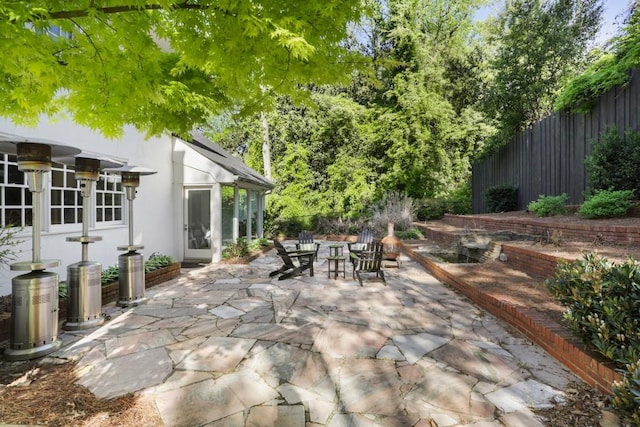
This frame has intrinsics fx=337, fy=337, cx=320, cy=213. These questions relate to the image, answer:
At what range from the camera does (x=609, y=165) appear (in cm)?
795

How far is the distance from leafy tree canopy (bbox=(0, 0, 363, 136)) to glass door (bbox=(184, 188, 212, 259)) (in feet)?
A: 21.2

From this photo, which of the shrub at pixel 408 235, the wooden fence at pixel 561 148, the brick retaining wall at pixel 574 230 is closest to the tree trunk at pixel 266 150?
the shrub at pixel 408 235

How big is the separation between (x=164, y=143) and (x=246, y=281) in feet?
16.9

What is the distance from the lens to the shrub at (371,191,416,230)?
Result: 15.2 meters

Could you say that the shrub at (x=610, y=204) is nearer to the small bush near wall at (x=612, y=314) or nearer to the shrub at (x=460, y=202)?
Answer: the small bush near wall at (x=612, y=314)

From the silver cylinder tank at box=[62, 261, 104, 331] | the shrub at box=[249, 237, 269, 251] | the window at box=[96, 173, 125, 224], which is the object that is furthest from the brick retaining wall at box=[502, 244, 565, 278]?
the window at box=[96, 173, 125, 224]

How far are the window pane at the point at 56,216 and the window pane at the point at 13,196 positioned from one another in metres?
0.67

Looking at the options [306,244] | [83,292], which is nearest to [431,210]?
[306,244]

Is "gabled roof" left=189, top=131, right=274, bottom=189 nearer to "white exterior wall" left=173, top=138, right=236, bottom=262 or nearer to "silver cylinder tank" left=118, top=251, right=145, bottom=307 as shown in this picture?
"white exterior wall" left=173, top=138, right=236, bottom=262

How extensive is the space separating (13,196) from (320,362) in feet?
19.3

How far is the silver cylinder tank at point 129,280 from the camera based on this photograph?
5836mm

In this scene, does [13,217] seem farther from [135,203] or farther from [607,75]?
[607,75]

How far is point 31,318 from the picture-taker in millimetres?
3914

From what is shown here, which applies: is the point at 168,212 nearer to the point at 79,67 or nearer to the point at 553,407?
the point at 79,67
